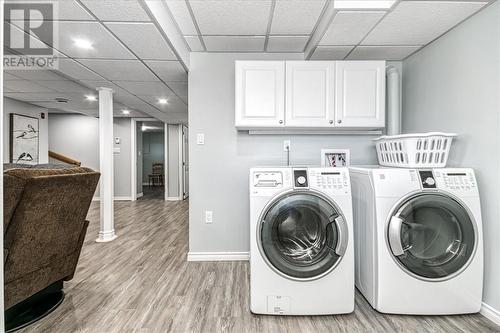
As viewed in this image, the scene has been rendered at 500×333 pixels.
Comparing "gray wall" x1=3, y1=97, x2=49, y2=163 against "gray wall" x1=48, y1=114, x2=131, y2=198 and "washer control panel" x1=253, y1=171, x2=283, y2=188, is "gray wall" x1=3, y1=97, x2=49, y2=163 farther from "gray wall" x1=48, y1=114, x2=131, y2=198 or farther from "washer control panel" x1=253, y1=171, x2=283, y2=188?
"washer control panel" x1=253, y1=171, x2=283, y2=188

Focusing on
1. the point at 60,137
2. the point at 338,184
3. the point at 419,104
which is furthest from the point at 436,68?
the point at 60,137

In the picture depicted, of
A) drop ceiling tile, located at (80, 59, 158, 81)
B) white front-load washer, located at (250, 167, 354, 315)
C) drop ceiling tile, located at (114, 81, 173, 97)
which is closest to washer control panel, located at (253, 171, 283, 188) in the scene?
white front-load washer, located at (250, 167, 354, 315)

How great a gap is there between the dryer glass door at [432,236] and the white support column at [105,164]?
10.6 feet

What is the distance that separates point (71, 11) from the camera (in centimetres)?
166

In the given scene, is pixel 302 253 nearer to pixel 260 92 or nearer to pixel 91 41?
pixel 260 92

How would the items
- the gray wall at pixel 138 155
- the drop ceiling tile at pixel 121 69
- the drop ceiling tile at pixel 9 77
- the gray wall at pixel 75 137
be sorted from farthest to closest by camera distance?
the gray wall at pixel 138 155 < the gray wall at pixel 75 137 < the drop ceiling tile at pixel 9 77 < the drop ceiling tile at pixel 121 69

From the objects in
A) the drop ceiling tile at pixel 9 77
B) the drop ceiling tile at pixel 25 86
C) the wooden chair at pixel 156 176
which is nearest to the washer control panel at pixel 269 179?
the drop ceiling tile at pixel 9 77

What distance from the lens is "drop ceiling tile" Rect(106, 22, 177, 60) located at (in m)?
1.83

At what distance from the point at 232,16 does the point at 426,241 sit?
216cm

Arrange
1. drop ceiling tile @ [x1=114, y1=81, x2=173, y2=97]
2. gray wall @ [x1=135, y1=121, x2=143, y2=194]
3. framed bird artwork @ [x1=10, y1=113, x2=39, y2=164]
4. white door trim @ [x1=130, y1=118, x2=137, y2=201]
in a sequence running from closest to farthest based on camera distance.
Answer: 1. drop ceiling tile @ [x1=114, y1=81, x2=173, y2=97]
2. framed bird artwork @ [x1=10, y1=113, x2=39, y2=164]
3. white door trim @ [x1=130, y1=118, x2=137, y2=201]
4. gray wall @ [x1=135, y1=121, x2=143, y2=194]

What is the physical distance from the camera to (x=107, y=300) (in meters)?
1.91

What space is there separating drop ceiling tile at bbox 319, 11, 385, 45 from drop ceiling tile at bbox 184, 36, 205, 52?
1117 mm

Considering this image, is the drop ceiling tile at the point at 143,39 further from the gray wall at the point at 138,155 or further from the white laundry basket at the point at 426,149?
the gray wall at the point at 138,155

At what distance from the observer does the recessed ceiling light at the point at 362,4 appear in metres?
1.70
